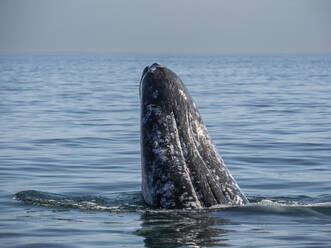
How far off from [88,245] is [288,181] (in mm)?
4591

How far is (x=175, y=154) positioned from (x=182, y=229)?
31.2 inches

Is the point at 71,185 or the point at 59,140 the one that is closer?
the point at 71,185

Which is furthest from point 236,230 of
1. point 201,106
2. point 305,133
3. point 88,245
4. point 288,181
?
point 201,106

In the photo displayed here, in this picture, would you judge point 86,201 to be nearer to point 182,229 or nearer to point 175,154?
point 175,154

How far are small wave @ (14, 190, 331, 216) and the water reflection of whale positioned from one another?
0.35 ft

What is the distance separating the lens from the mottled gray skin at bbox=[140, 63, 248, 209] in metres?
6.24

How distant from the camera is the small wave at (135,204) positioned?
6.73 metres

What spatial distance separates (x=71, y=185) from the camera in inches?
361

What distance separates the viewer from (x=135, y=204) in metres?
7.26

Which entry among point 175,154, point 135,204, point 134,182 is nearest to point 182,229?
point 175,154

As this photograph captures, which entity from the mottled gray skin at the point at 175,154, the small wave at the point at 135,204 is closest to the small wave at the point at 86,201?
the small wave at the point at 135,204

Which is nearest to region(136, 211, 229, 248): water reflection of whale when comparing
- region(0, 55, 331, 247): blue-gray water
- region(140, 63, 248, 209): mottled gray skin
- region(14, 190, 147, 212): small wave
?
region(0, 55, 331, 247): blue-gray water

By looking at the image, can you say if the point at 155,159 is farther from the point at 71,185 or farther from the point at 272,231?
the point at 71,185

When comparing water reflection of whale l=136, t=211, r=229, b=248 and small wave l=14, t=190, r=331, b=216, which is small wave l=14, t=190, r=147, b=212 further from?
water reflection of whale l=136, t=211, r=229, b=248
